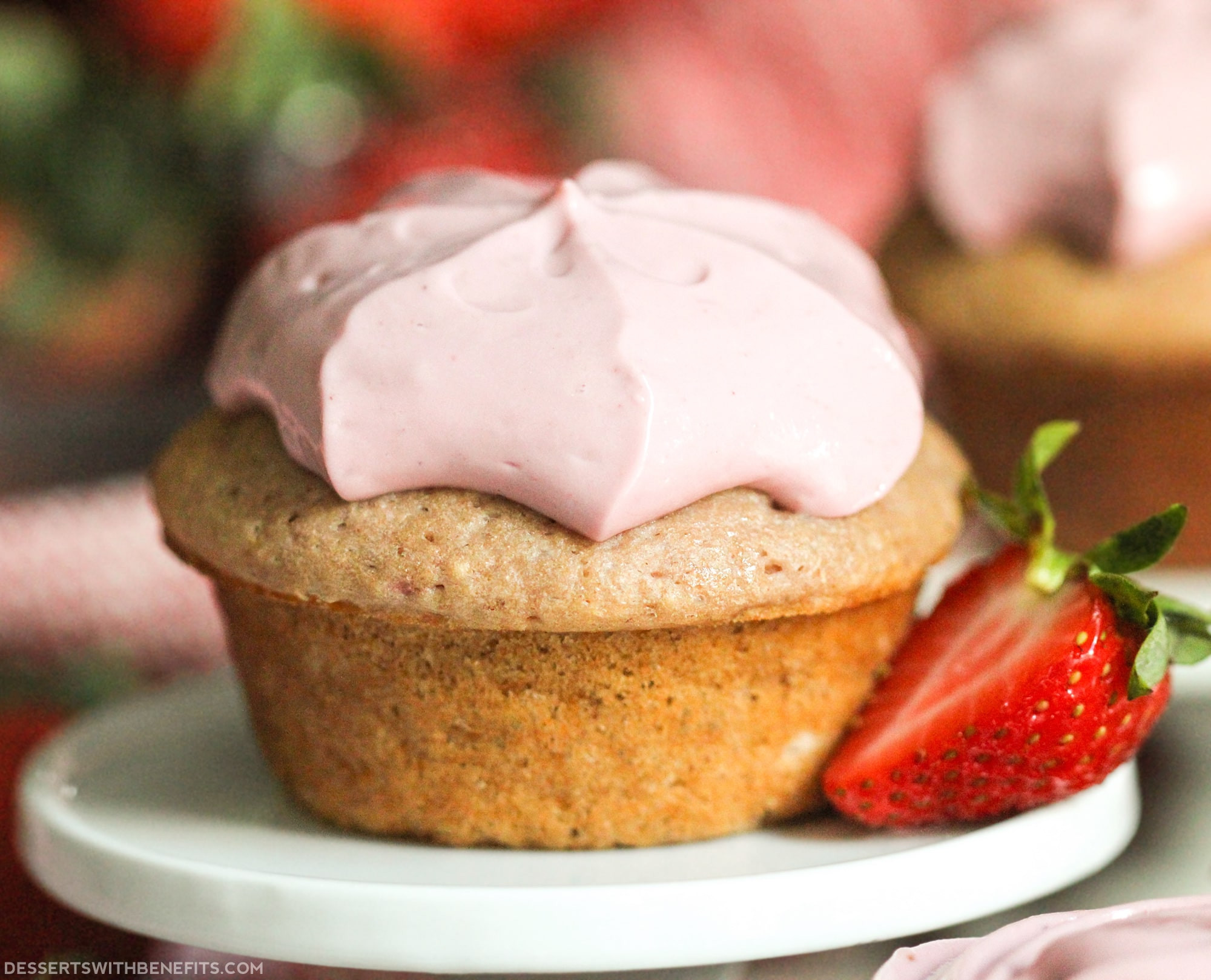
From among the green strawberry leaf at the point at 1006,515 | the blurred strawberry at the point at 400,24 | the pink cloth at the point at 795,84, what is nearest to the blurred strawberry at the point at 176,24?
the blurred strawberry at the point at 400,24

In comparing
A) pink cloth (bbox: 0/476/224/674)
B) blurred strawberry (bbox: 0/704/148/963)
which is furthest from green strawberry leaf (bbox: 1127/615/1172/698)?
pink cloth (bbox: 0/476/224/674)

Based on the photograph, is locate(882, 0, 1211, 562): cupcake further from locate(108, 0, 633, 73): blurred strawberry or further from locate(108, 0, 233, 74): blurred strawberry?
locate(108, 0, 233, 74): blurred strawberry

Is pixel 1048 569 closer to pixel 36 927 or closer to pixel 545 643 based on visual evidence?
pixel 545 643

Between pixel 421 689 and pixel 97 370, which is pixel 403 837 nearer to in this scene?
pixel 421 689

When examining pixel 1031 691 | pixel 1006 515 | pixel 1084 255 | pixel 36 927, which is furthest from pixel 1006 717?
pixel 1084 255

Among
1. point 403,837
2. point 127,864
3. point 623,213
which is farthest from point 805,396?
point 127,864

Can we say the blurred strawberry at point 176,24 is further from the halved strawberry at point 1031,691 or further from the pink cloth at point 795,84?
the halved strawberry at point 1031,691
